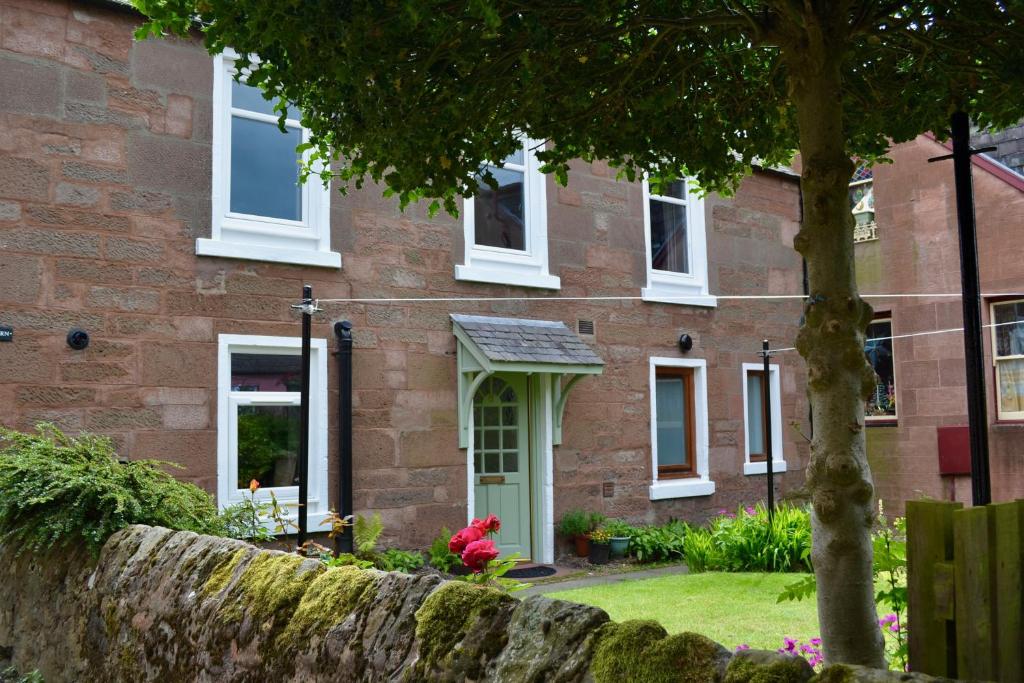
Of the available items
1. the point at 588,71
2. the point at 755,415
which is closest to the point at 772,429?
the point at 755,415

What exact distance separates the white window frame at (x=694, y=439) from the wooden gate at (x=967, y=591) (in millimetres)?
9628

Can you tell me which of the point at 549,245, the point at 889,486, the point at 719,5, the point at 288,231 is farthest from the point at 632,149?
the point at 889,486

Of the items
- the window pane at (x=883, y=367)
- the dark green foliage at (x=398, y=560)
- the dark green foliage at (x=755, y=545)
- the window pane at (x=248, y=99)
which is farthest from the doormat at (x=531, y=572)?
the window pane at (x=883, y=367)

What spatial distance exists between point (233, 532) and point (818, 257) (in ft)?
15.8

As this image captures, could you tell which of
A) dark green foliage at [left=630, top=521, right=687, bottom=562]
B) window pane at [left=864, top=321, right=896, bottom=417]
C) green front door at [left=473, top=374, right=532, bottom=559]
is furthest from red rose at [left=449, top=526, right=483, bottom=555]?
window pane at [left=864, top=321, right=896, bottom=417]

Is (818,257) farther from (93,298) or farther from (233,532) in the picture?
(93,298)

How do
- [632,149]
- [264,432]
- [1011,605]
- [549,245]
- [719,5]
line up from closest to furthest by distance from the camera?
1. [1011,605]
2. [719,5]
3. [632,149]
4. [264,432]
5. [549,245]

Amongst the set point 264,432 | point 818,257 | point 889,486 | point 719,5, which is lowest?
point 889,486

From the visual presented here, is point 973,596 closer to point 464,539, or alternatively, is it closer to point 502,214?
point 464,539

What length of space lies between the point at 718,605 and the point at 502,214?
209 inches

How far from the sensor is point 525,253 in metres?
11.4

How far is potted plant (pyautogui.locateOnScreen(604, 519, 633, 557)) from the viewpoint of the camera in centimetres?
1138

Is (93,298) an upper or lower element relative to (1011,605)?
upper

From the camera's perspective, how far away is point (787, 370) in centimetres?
1424
